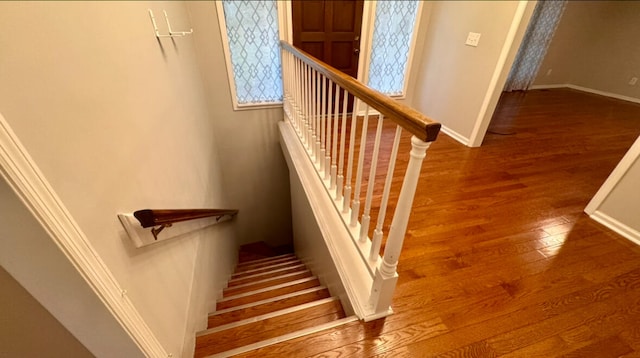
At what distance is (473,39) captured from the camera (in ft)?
8.79

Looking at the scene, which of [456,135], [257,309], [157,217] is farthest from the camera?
[456,135]

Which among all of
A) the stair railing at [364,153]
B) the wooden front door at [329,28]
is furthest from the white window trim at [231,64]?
the stair railing at [364,153]

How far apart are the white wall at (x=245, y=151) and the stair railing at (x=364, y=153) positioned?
0.89m

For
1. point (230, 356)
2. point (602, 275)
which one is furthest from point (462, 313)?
point (230, 356)

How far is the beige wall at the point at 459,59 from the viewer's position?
246cm

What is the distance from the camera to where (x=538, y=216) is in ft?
6.19

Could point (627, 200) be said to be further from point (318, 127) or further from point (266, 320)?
point (266, 320)

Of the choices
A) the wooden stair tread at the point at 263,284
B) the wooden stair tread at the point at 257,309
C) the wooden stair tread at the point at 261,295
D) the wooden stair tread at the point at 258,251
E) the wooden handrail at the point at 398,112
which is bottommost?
the wooden stair tread at the point at 258,251

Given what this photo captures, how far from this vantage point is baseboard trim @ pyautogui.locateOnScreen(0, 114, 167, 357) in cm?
51

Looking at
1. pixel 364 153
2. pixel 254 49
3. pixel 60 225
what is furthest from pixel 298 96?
pixel 60 225

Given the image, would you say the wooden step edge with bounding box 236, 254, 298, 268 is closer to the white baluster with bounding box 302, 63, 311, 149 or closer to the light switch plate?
the white baluster with bounding box 302, 63, 311, 149

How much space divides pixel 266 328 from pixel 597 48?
5.19 meters

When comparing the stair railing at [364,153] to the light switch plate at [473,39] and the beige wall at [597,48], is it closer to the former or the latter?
the light switch plate at [473,39]

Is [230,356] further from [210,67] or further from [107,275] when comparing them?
[210,67]
